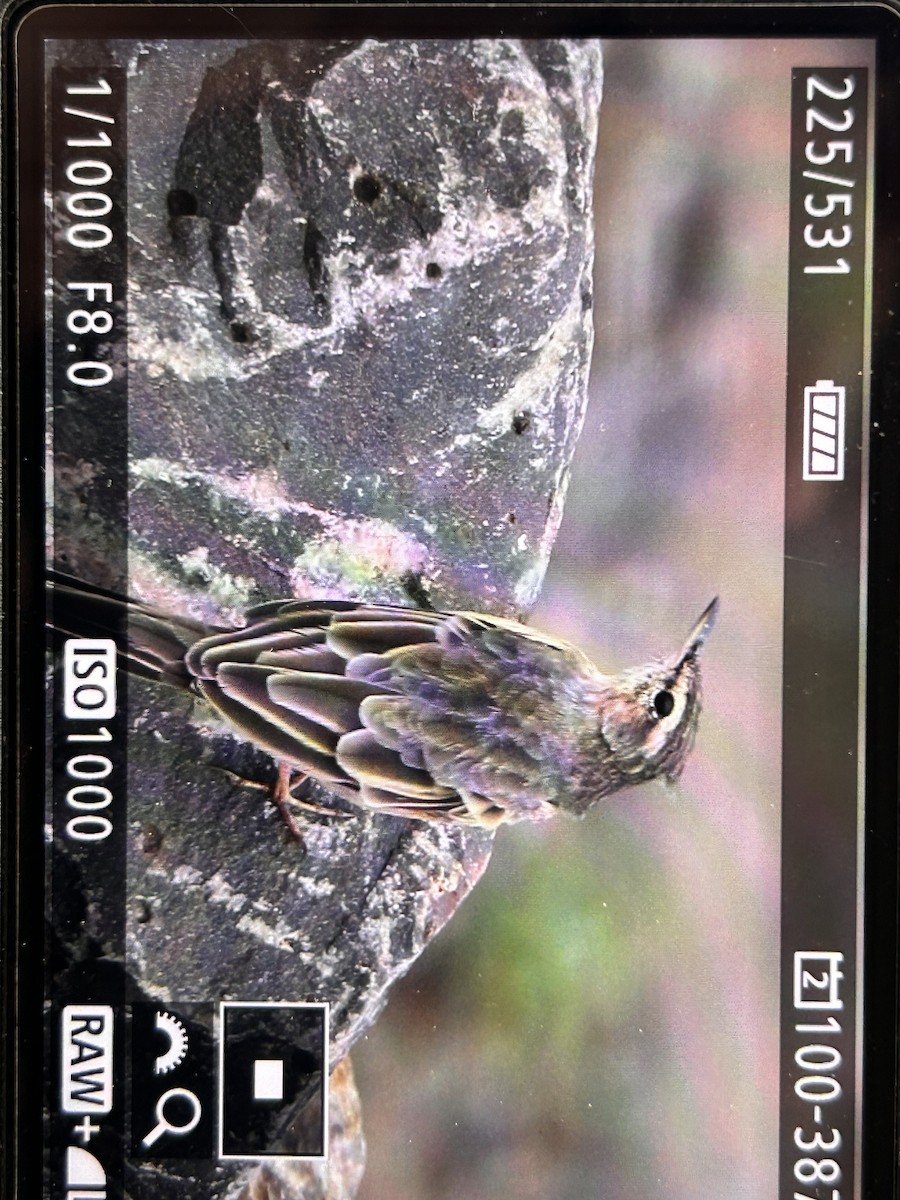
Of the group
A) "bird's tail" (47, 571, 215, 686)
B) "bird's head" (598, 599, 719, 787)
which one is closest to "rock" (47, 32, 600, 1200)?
"bird's tail" (47, 571, 215, 686)

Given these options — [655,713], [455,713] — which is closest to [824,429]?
[655,713]

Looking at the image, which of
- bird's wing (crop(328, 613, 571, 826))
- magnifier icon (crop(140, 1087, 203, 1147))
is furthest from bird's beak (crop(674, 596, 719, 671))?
magnifier icon (crop(140, 1087, 203, 1147))

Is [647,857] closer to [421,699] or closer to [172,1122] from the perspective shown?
[421,699]

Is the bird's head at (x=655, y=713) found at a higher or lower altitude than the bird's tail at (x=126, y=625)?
lower

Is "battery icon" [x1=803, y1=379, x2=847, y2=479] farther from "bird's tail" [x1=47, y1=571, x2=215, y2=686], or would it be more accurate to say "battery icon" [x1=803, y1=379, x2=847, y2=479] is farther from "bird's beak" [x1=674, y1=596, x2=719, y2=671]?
"bird's tail" [x1=47, y1=571, x2=215, y2=686]

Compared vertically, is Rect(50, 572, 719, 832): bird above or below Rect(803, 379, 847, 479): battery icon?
below

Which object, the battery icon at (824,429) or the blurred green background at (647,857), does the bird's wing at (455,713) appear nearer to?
the blurred green background at (647,857)

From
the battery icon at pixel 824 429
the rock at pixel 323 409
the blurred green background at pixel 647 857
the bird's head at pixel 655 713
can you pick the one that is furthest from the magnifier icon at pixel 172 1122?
the battery icon at pixel 824 429
